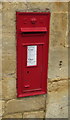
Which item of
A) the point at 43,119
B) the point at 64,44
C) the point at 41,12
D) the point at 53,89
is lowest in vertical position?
the point at 43,119

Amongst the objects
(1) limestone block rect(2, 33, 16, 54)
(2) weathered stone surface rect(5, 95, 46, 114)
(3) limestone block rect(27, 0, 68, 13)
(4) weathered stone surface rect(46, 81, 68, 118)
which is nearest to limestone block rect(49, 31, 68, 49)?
(3) limestone block rect(27, 0, 68, 13)

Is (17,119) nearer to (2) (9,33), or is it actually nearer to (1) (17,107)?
(1) (17,107)

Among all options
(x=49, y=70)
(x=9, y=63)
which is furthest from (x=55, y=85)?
(x=9, y=63)

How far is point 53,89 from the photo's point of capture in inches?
127

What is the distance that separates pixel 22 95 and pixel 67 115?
32.4 inches

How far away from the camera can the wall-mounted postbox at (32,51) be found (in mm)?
2850

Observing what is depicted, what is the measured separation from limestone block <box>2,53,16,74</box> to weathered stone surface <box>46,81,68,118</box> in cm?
65

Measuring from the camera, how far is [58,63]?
3.15m

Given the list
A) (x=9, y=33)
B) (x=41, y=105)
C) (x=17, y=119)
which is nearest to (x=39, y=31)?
(x=9, y=33)

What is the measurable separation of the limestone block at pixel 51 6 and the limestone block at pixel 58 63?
0.51m

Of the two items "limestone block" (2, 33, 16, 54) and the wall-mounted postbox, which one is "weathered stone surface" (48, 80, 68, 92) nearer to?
the wall-mounted postbox

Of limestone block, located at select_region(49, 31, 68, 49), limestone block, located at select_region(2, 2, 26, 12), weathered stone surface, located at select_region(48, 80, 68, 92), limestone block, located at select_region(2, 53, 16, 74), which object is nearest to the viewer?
limestone block, located at select_region(2, 2, 26, 12)

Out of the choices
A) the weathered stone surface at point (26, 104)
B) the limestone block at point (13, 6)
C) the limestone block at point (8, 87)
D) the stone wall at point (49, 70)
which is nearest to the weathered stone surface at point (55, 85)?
the stone wall at point (49, 70)

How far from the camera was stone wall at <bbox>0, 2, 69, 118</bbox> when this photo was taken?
2838mm
